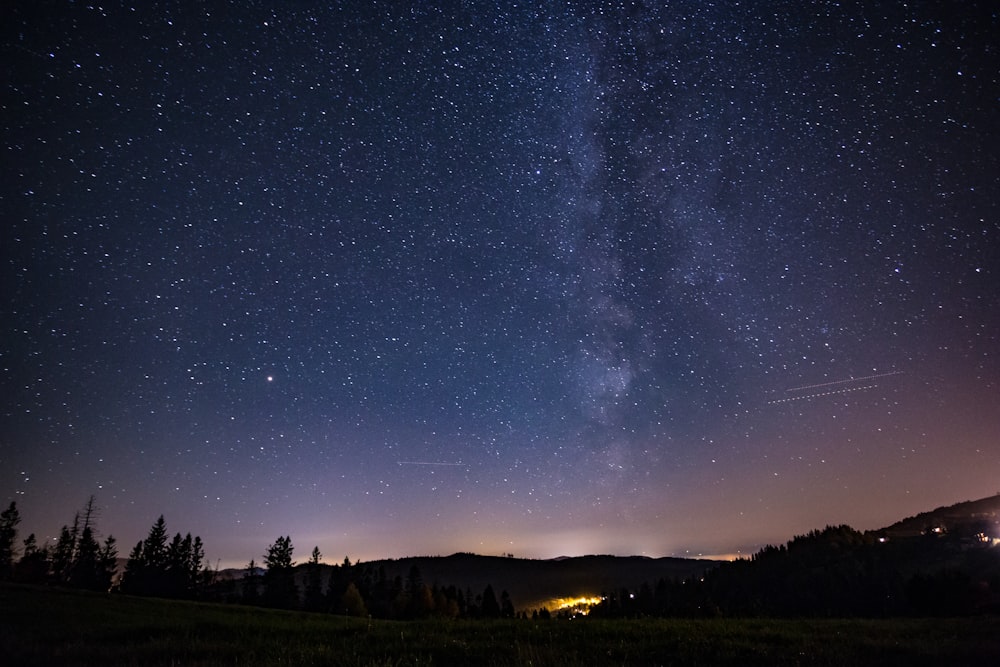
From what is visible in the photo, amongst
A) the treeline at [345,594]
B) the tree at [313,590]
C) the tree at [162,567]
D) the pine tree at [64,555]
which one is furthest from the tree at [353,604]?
the pine tree at [64,555]

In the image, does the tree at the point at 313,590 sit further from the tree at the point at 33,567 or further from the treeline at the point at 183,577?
the tree at the point at 33,567

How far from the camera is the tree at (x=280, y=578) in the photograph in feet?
269

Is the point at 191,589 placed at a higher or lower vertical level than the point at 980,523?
lower

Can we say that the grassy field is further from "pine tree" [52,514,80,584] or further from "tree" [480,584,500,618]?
"pine tree" [52,514,80,584]

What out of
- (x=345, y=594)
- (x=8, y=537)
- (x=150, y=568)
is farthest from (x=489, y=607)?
(x=8, y=537)

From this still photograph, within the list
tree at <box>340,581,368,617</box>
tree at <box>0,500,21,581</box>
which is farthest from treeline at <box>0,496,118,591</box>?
tree at <box>340,581,368,617</box>

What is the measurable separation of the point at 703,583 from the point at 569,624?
481ft

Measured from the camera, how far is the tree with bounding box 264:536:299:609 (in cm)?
8201

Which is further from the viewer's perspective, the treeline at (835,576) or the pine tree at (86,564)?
the treeline at (835,576)

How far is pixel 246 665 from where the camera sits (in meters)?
7.38

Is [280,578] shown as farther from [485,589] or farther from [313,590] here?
[485,589]

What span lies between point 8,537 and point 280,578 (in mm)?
37938

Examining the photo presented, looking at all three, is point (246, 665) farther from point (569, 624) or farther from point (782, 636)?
point (782, 636)

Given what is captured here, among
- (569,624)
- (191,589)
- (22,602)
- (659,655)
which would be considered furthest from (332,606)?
(659,655)
